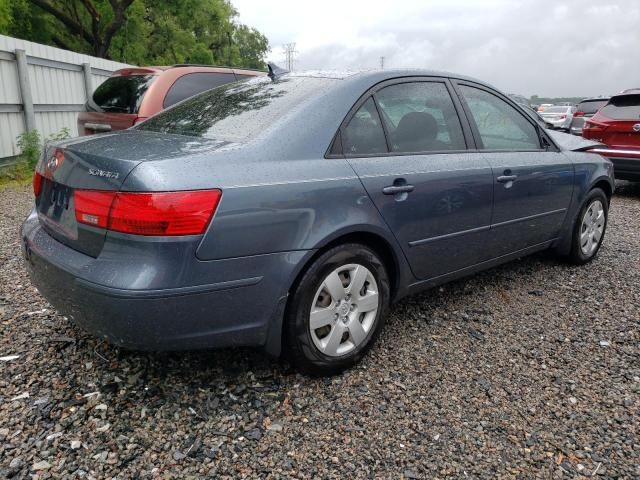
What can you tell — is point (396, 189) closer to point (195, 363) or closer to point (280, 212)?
point (280, 212)

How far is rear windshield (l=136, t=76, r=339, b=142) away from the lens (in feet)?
8.52

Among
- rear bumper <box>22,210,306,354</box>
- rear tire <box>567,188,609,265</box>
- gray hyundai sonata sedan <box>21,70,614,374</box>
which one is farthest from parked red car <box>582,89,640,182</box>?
rear bumper <box>22,210,306,354</box>

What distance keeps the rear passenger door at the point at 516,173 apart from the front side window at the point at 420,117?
20cm

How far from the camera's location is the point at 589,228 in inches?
179

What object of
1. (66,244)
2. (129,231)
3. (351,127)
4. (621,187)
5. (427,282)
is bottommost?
(621,187)

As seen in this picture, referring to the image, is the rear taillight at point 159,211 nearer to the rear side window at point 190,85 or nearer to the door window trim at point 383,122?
the door window trim at point 383,122

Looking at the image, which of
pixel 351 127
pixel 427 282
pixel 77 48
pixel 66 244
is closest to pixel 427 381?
pixel 427 282

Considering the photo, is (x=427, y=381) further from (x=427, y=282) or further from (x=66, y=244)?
(x=66, y=244)

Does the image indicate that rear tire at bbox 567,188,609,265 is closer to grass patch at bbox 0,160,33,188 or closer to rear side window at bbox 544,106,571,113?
grass patch at bbox 0,160,33,188

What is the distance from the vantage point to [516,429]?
91.8 inches

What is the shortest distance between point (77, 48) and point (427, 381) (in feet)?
96.0

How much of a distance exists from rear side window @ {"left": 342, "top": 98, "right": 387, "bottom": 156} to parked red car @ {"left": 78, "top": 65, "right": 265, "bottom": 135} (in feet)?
12.1

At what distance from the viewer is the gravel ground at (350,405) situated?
2098mm

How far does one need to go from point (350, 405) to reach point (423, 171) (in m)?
1.32
